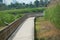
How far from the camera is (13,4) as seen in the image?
9556cm

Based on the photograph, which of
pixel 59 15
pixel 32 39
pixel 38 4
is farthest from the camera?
pixel 38 4

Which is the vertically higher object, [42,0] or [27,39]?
[27,39]

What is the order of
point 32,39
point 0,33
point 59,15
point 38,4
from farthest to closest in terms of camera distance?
point 38,4
point 59,15
point 32,39
point 0,33

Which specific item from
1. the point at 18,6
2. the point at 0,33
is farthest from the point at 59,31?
the point at 18,6

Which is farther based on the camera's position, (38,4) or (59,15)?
(38,4)

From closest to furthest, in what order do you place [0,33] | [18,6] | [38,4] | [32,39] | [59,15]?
[0,33]
[32,39]
[59,15]
[18,6]
[38,4]

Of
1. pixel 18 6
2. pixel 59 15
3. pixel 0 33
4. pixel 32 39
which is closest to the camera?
pixel 0 33

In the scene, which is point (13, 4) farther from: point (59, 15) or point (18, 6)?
point (59, 15)

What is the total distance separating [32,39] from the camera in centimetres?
1434

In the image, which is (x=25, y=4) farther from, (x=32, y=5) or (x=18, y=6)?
(x=18, y=6)

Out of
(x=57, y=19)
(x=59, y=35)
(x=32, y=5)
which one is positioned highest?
(x=57, y=19)

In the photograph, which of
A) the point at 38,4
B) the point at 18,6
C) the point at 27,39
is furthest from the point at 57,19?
the point at 38,4

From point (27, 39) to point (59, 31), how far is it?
2.57 meters

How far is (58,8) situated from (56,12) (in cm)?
30
